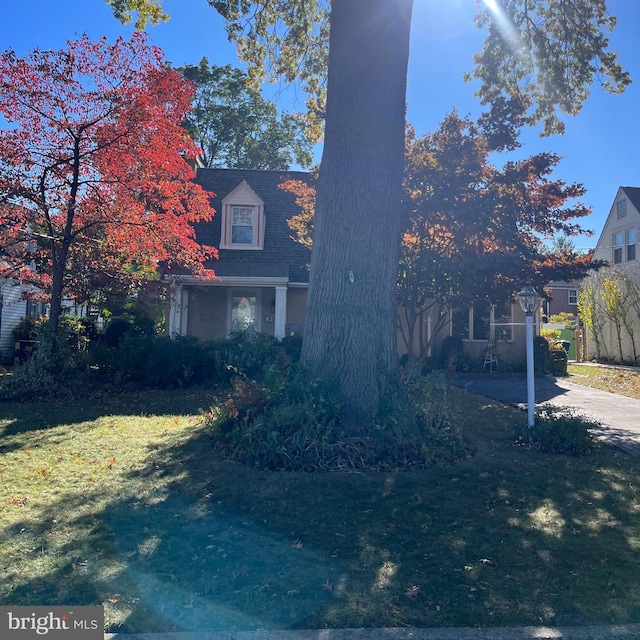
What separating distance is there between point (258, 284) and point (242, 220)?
2.77 m

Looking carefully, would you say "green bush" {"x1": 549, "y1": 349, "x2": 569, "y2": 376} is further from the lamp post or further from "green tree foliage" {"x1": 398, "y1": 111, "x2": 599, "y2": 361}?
the lamp post

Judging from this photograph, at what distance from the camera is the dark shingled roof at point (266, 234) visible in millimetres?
15742

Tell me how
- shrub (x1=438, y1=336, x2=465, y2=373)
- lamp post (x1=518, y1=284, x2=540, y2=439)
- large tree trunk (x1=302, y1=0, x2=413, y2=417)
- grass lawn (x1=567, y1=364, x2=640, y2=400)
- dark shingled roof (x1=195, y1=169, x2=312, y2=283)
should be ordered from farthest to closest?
shrub (x1=438, y1=336, x2=465, y2=373), dark shingled roof (x1=195, y1=169, x2=312, y2=283), grass lawn (x1=567, y1=364, x2=640, y2=400), lamp post (x1=518, y1=284, x2=540, y2=439), large tree trunk (x1=302, y1=0, x2=413, y2=417)

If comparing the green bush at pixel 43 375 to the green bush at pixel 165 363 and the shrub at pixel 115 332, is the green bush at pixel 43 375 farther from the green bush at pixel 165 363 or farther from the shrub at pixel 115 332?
the shrub at pixel 115 332

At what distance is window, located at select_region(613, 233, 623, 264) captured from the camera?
2442 cm

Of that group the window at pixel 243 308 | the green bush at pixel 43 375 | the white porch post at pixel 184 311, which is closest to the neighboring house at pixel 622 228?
the window at pixel 243 308

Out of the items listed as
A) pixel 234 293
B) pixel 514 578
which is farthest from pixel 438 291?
pixel 514 578

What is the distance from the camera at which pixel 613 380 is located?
54.6ft

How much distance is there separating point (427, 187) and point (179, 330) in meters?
8.26

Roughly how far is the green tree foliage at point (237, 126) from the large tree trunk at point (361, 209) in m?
23.3

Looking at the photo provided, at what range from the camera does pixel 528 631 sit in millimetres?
2984

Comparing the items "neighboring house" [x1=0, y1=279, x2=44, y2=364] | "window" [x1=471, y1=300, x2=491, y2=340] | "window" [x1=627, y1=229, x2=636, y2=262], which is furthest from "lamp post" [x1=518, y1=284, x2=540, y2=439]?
"window" [x1=627, y1=229, x2=636, y2=262]

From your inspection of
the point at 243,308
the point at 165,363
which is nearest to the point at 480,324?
the point at 243,308

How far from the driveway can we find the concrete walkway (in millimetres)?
4675
